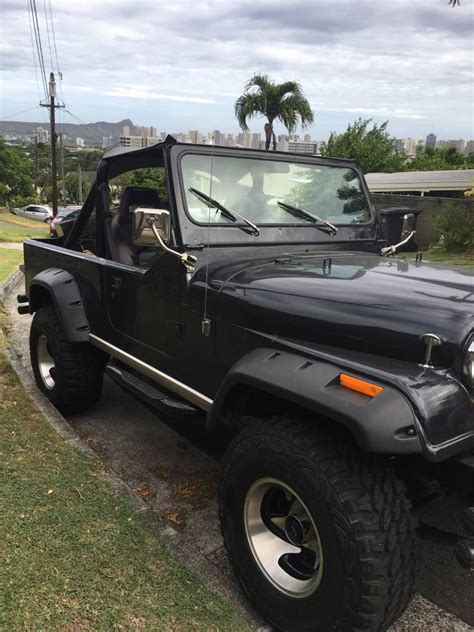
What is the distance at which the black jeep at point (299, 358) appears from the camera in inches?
73.0

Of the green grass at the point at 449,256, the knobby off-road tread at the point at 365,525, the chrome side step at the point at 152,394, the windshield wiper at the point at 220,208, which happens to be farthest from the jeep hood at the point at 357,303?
the green grass at the point at 449,256

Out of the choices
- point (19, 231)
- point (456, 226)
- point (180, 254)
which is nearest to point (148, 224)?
point (180, 254)

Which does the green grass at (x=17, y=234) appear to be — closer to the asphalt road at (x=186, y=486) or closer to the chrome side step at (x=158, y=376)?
the asphalt road at (x=186, y=486)

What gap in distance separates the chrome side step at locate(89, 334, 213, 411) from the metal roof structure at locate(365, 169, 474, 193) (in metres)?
22.2

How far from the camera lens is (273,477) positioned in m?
2.11

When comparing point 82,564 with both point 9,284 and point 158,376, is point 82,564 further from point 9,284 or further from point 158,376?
point 9,284

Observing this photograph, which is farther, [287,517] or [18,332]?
[18,332]

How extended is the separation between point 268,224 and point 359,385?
152 cm

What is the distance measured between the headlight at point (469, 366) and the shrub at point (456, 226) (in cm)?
1430

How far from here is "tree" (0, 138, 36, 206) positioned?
54.9m

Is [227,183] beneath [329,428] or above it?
above

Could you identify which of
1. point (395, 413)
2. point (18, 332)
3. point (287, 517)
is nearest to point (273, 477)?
point (287, 517)

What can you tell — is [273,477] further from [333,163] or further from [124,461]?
[333,163]

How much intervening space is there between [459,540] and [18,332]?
5.92 meters
